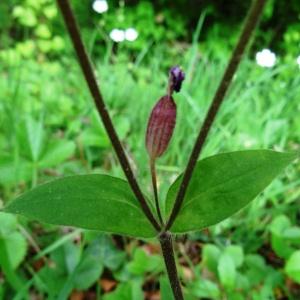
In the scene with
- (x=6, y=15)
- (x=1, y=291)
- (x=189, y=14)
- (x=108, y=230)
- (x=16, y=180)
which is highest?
(x=6, y=15)

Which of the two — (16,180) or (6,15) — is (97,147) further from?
(6,15)

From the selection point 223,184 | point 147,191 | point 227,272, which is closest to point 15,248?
point 147,191

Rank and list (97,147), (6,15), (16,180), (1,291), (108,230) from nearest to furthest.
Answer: (108,230) → (1,291) → (16,180) → (97,147) → (6,15)

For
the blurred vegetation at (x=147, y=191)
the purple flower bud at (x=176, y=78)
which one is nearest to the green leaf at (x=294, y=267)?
the blurred vegetation at (x=147, y=191)

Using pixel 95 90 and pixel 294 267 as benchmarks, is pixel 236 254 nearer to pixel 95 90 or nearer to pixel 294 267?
pixel 294 267

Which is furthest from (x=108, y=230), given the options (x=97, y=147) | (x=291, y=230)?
(x=97, y=147)

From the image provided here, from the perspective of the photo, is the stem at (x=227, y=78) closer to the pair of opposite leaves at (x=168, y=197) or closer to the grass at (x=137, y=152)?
the pair of opposite leaves at (x=168, y=197)
